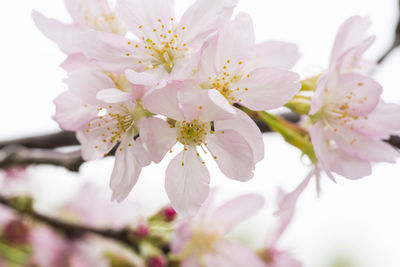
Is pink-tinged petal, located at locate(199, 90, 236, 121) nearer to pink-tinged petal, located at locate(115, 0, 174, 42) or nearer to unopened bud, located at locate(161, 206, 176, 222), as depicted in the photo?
pink-tinged petal, located at locate(115, 0, 174, 42)

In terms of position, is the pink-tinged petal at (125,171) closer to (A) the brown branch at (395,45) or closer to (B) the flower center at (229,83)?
(B) the flower center at (229,83)

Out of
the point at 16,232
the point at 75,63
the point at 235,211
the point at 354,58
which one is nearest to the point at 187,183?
the point at 75,63

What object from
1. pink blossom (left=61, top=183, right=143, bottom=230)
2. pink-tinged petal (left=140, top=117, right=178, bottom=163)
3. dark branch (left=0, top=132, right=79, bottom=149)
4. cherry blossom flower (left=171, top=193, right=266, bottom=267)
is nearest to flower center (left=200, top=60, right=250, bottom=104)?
pink-tinged petal (left=140, top=117, right=178, bottom=163)

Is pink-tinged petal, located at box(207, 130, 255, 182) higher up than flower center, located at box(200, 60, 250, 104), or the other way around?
flower center, located at box(200, 60, 250, 104)

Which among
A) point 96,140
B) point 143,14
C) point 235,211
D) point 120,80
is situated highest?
point 143,14

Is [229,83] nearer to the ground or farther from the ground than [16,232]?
farther from the ground

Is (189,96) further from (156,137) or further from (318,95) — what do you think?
(318,95)
